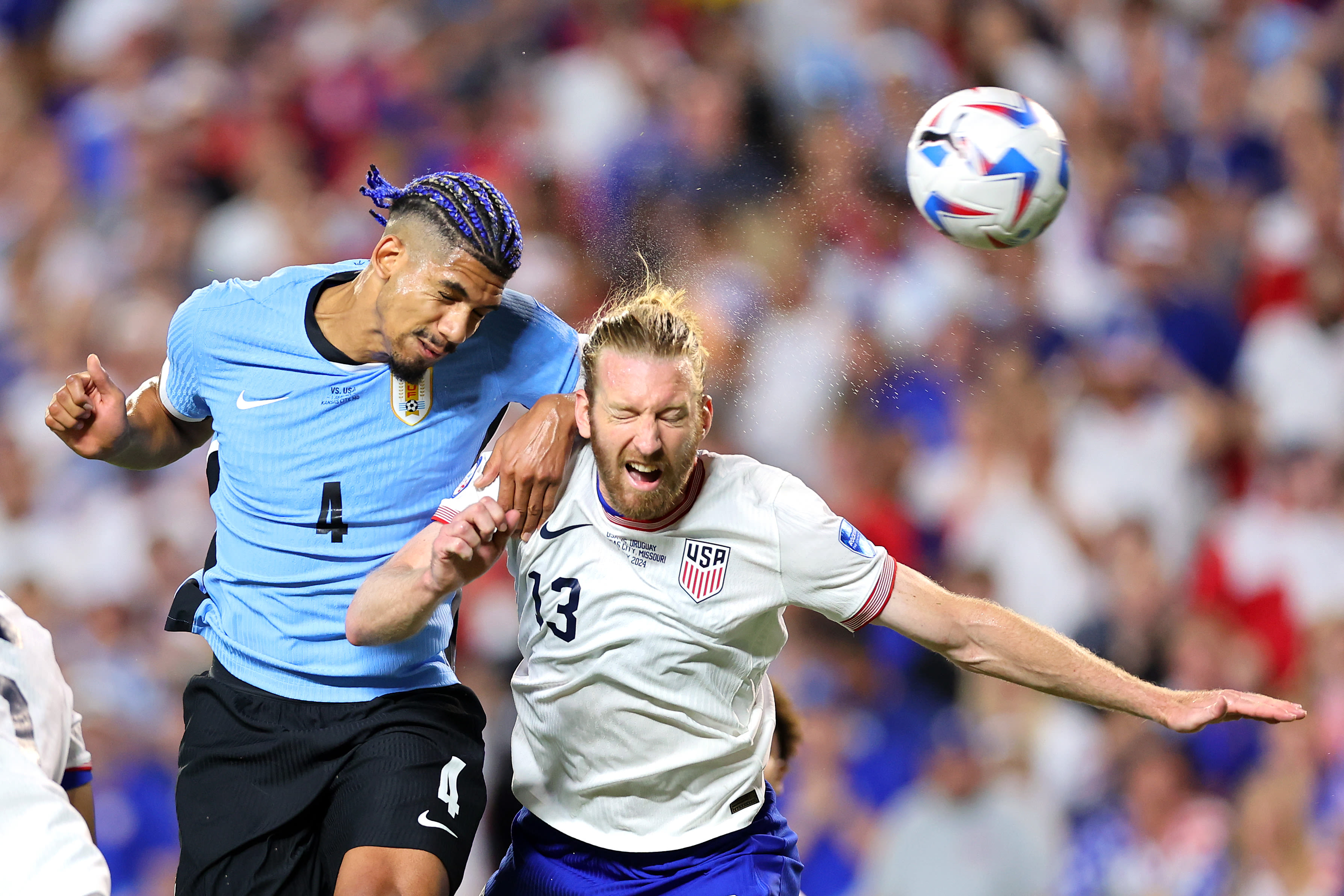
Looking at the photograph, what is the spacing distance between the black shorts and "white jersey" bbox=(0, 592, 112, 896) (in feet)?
3.21

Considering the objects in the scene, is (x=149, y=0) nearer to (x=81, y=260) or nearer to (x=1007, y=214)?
(x=81, y=260)

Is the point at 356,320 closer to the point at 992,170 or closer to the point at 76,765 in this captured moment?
the point at 76,765

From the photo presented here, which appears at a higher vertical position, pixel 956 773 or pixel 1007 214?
pixel 1007 214

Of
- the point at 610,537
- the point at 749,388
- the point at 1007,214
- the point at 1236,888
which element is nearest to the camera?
the point at 610,537

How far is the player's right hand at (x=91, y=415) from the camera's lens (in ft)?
13.9

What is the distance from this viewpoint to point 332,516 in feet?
13.2

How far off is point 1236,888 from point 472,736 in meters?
4.29

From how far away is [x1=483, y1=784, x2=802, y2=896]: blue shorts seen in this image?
389 cm

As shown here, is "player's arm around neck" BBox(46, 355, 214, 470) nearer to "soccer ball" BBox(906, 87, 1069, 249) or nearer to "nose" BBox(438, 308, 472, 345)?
"nose" BBox(438, 308, 472, 345)

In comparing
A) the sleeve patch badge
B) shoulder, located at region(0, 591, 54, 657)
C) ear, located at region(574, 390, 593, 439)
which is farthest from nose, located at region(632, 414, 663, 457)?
shoulder, located at region(0, 591, 54, 657)

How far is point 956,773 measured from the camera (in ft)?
22.3

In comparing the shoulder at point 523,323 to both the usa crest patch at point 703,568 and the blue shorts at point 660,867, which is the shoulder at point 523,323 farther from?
the blue shorts at point 660,867

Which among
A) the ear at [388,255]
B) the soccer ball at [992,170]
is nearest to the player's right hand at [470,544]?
the ear at [388,255]

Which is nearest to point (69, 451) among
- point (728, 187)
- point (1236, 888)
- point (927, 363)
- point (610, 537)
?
point (728, 187)
